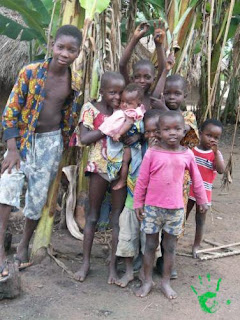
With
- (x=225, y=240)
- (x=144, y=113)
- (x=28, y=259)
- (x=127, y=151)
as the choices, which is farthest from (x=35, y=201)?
(x=225, y=240)

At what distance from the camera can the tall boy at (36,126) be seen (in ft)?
9.57

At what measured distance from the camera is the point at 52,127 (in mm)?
3146

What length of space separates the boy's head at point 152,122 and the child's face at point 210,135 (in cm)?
68

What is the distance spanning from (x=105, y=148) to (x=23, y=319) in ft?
3.80

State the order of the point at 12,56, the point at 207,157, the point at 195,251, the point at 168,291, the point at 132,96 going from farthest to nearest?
the point at 12,56, the point at 195,251, the point at 207,157, the point at 168,291, the point at 132,96

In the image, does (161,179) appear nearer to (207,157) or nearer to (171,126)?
(171,126)

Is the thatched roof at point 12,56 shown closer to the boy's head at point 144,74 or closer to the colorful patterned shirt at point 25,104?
the colorful patterned shirt at point 25,104

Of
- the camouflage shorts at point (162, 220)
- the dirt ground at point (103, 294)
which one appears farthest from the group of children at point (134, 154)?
the dirt ground at point (103, 294)

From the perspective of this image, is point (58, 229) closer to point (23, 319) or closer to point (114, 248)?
point (114, 248)

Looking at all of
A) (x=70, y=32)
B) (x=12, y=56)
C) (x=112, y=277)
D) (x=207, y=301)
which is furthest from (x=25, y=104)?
(x=12, y=56)

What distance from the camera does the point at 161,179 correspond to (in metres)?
2.84

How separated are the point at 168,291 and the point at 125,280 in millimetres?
298

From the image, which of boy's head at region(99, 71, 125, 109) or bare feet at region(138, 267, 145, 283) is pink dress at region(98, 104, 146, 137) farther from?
bare feet at region(138, 267, 145, 283)

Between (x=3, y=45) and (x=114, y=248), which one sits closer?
(x=114, y=248)
